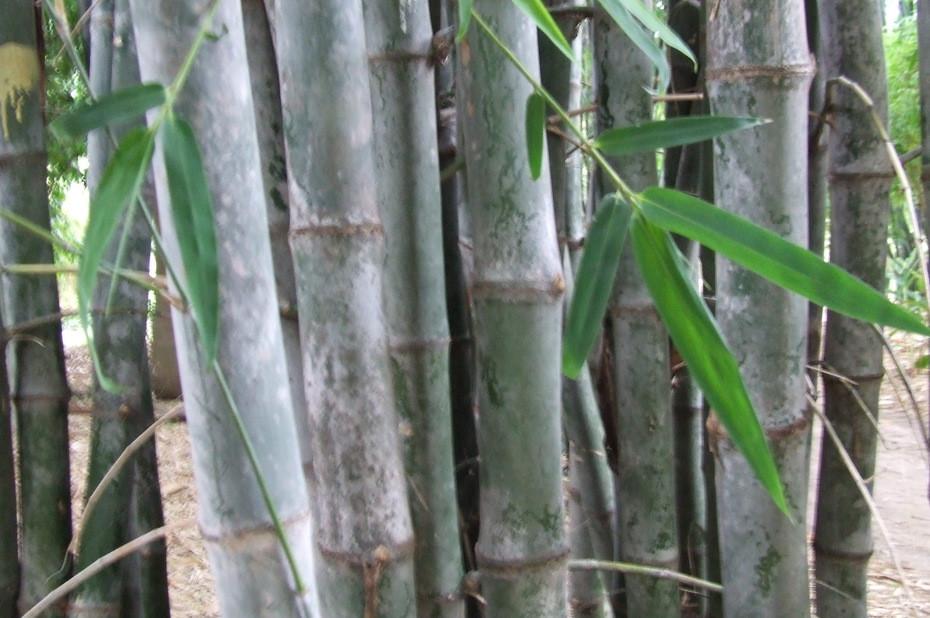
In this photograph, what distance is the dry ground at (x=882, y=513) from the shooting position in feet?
6.41

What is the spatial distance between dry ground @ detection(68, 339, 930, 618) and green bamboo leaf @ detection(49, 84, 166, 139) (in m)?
1.23

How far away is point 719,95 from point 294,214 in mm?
306

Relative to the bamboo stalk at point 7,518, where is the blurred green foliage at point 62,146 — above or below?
above

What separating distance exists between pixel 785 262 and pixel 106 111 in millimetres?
293

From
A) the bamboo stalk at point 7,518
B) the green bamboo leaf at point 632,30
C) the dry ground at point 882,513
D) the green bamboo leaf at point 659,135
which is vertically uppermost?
the green bamboo leaf at point 632,30

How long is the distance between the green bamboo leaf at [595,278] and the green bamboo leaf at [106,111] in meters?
0.21

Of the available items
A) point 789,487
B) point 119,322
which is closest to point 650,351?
point 789,487

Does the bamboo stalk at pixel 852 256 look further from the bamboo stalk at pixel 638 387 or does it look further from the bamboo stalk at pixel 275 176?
the bamboo stalk at pixel 275 176

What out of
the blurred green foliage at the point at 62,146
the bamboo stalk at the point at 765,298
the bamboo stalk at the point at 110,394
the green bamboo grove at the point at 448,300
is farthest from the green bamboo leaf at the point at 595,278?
the blurred green foliage at the point at 62,146

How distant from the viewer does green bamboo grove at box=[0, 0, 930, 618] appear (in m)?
0.48

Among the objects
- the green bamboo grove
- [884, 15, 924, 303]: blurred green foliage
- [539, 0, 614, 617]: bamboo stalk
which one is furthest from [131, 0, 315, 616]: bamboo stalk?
[884, 15, 924, 303]: blurred green foliage

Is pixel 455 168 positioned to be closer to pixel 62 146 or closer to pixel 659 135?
pixel 659 135

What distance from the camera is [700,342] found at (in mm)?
481

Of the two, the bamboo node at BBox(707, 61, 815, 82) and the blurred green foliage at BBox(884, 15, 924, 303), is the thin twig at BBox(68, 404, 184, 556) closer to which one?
the bamboo node at BBox(707, 61, 815, 82)
